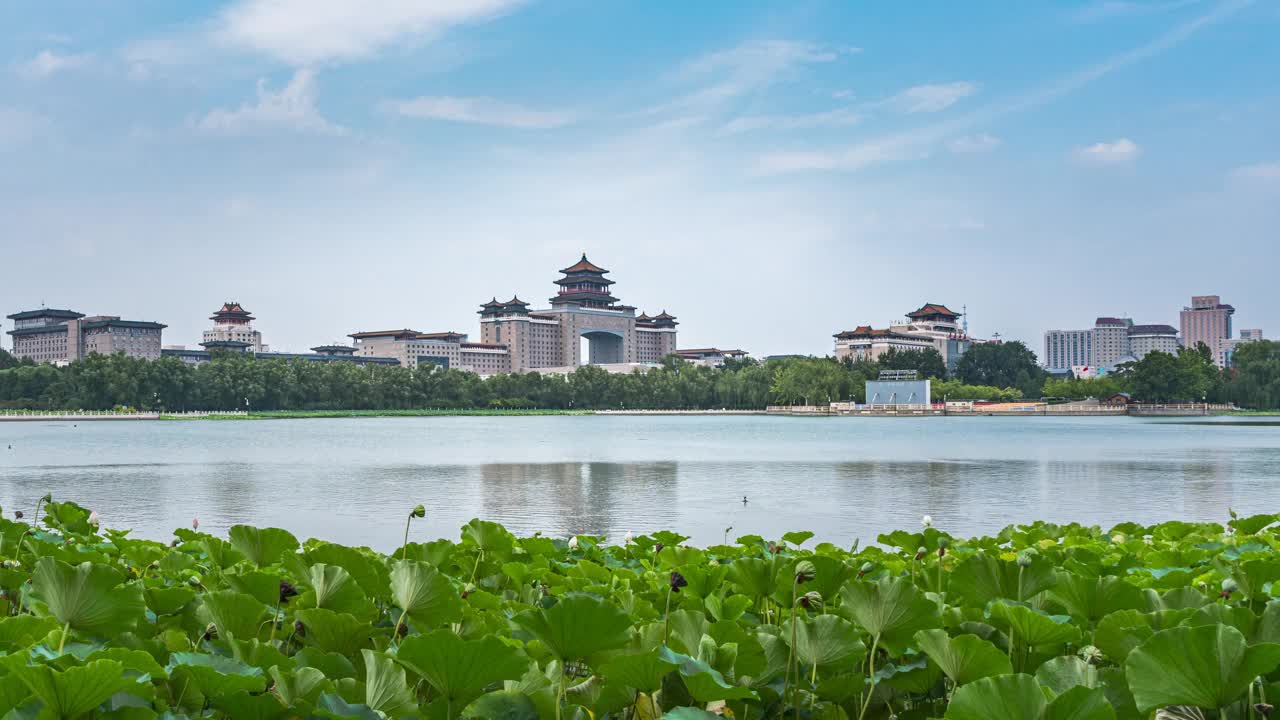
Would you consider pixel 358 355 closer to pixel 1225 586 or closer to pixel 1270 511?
pixel 1270 511

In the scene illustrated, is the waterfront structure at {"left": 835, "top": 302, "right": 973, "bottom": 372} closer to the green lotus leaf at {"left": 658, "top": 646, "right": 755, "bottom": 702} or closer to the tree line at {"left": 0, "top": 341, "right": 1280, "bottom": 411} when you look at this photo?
the tree line at {"left": 0, "top": 341, "right": 1280, "bottom": 411}

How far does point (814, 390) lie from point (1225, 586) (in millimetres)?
83267

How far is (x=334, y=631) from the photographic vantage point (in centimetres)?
166

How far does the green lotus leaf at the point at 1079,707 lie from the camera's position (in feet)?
3.31

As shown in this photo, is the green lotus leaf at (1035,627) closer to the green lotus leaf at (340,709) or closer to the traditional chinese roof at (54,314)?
the green lotus leaf at (340,709)

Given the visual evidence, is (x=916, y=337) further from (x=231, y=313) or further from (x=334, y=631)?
(x=334, y=631)

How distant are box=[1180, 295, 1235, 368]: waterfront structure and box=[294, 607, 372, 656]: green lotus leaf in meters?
210

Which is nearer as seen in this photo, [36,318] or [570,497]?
[570,497]

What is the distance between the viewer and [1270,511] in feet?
38.7

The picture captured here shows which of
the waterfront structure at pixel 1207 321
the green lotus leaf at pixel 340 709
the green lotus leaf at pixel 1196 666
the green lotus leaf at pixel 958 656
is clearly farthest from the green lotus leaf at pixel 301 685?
the waterfront structure at pixel 1207 321

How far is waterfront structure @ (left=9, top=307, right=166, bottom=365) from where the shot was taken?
104062 mm

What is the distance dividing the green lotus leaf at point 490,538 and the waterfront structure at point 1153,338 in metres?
172

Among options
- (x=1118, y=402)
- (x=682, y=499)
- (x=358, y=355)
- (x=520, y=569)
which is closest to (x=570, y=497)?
(x=682, y=499)

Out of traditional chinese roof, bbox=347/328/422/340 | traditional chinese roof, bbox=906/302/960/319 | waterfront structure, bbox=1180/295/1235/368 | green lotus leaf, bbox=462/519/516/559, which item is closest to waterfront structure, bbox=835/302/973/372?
A: traditional chinese roof, bbox=906/302/960/319
